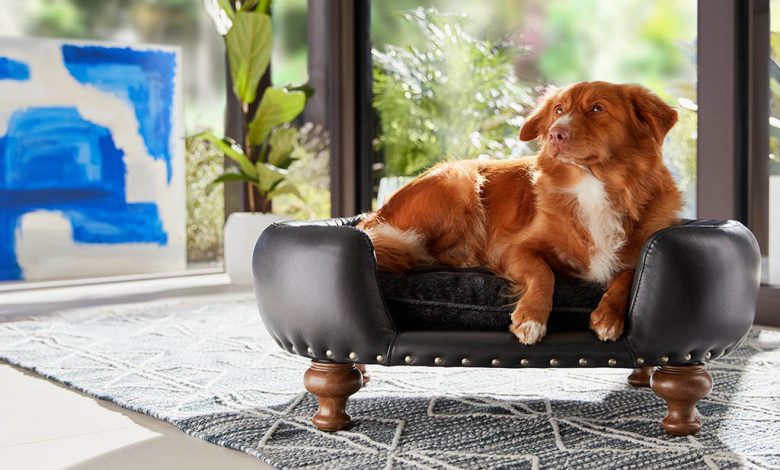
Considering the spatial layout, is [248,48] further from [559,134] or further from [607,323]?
[607,323]

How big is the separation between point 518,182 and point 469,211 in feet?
0.52

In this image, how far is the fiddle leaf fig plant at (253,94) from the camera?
5039 mm

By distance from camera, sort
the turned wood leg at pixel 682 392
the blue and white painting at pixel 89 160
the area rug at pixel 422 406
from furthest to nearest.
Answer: the blue and white painting at pixel 89 160
the turned wood leg at pixel 682 392
the area rug at pixel 422 406

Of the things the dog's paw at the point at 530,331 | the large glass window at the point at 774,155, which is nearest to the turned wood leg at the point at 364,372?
the dog's paw at the point at 530,331

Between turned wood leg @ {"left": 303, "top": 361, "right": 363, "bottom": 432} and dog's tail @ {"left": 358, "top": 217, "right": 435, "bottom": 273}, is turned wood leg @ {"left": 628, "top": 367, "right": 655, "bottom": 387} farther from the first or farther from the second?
turned wood leg @ {"left": 303, "top": 361, "right": 363, "bottom": 432}

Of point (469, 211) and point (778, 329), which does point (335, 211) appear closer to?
point (778, 329)

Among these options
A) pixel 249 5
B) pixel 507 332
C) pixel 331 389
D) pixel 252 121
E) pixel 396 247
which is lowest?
pixel 331 389

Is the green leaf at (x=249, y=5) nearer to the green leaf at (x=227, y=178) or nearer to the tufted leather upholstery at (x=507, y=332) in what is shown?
the green leaf at (x=227, y=178)

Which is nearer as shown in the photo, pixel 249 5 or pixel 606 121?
pixel 606 121

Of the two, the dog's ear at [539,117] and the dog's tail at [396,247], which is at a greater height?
the dog's ear at [539,117]

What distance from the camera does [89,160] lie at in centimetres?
514

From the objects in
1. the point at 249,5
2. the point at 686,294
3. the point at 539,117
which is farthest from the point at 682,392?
the point at 249,5

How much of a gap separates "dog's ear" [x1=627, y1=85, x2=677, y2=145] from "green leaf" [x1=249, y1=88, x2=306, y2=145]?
306 cm

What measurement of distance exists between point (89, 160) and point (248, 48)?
3.60 feet
